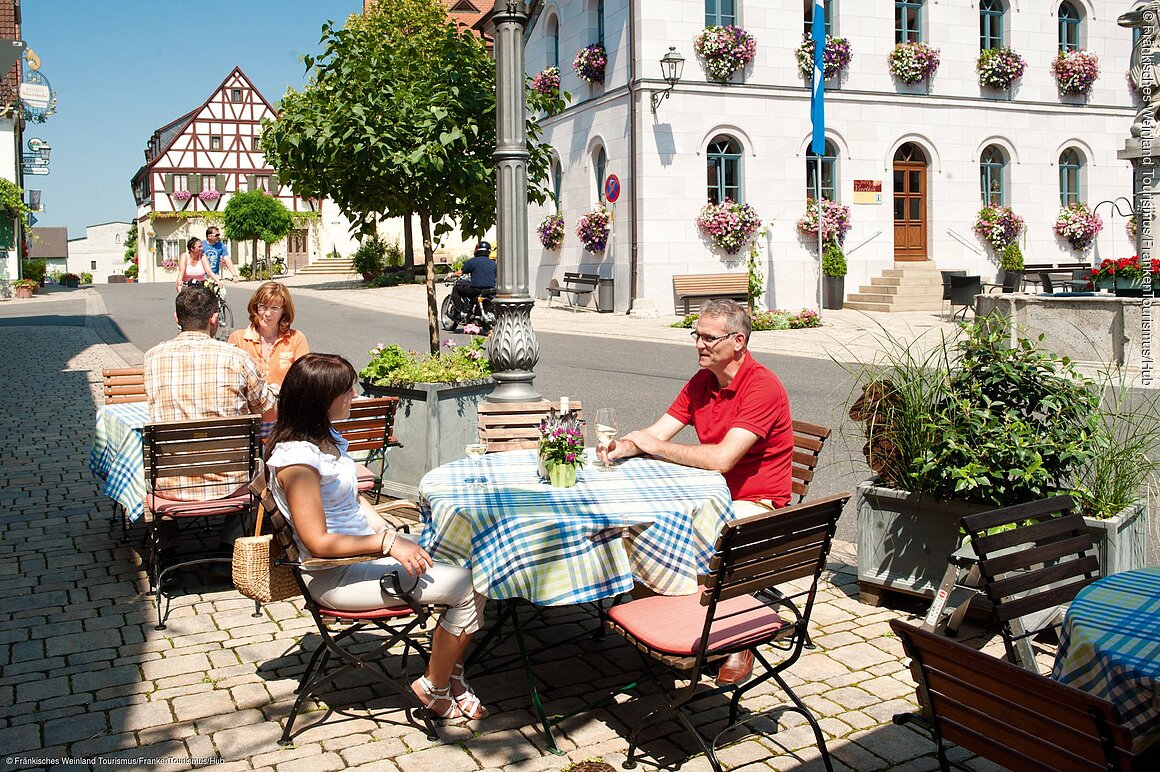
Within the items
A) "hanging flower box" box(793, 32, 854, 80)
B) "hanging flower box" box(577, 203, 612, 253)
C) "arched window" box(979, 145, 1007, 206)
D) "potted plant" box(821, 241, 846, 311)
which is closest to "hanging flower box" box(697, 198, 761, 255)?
"potted plant" box(821, 241, 846, 311)

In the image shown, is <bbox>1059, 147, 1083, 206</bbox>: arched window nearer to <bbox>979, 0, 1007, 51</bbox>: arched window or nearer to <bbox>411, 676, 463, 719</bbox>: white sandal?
<bbox>979, 0, 1007, 51</bbox>: arched window

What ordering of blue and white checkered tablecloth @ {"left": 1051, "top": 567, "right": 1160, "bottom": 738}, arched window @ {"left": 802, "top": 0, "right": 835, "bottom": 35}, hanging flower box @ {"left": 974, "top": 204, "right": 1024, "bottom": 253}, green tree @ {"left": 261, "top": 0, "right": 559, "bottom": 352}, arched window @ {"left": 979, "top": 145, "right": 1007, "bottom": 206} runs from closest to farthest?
blue and white checkered tablecloth @ {"left": 1051, "top": 567, "right": 1160, "bottom": 738} < green tree @ {"left": 261, "top": 0, "right": 559, "bottom": 352} < arched window @ {"left": 802, "top": 0, "right": 835, "bottom": 35} < hanging flower box @ {"left": 974, "top": 204, "right": 1024, "bottom": 253} < arched window @ {"left": 979, "top": 145, "right": 1007, "bottom": 206}

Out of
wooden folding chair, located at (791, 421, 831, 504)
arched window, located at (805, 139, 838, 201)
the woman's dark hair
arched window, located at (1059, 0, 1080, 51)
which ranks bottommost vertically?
wooden folding chair, located at (791, 421, 831, 504)

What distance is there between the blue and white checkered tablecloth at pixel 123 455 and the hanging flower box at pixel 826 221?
19.2 m

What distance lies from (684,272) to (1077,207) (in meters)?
11.1

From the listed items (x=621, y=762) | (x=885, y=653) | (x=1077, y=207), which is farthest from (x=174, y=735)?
(x=1077, y=207)

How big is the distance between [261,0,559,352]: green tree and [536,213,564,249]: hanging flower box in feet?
58.9

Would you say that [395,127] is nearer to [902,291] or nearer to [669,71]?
[669,71]

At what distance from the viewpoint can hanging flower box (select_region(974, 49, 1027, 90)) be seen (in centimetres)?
2595

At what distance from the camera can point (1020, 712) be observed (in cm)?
252

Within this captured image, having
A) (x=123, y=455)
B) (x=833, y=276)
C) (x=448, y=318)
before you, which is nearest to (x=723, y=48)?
(x=833, y=276)

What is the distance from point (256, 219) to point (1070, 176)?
41591mm

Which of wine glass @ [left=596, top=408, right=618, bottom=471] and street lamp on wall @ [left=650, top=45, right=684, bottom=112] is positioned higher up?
street lamp on wall @ [left=650, top=45, right=684, bottom=112]

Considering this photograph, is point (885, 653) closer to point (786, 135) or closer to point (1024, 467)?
point (1024, 467)
